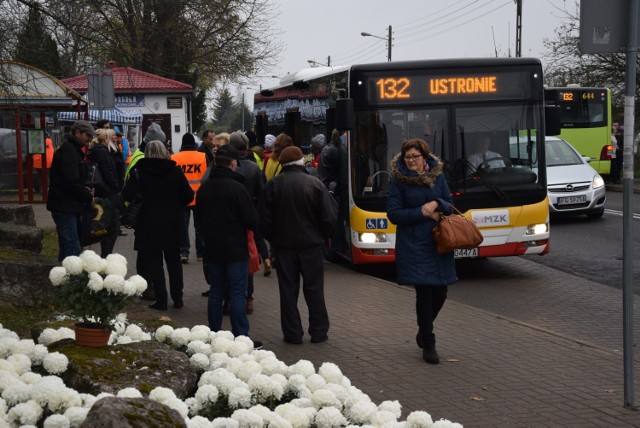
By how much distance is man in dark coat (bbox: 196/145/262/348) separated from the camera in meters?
9.12

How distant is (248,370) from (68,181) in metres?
6.39

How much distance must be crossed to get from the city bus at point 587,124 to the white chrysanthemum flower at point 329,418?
103 ft

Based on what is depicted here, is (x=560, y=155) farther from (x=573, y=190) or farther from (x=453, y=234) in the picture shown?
(x=453, y=234)

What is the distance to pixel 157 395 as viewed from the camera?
195 inches

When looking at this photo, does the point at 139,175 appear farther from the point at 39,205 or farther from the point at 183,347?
the point at 39,205

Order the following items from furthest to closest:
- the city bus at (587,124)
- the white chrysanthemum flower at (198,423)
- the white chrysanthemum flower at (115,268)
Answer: the city bus at (587,124) < the white chrysanthemum flower at (115,268) < the white chrysanthemum flower at (198,423)

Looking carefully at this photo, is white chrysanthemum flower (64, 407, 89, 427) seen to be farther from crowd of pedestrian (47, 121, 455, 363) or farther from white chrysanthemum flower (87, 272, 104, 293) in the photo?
crowd of pedestrian (47, 121, 455, 363)

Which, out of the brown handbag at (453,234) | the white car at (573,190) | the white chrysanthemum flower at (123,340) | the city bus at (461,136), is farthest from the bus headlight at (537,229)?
the white chrysanthemum flower at (123,340)

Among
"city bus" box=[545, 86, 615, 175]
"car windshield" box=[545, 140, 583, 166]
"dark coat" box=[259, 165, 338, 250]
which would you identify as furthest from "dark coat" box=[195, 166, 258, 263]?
"city bus" box=[545, 86, 615, 175]

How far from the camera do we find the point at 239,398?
17.7ft

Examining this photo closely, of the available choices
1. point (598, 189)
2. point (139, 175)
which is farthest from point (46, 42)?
point (598, 189)

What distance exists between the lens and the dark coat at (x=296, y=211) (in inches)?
376

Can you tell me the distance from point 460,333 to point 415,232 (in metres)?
1.88

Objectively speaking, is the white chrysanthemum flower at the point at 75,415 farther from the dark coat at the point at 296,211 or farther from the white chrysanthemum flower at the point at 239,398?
the dark coat at the point at 296,211
